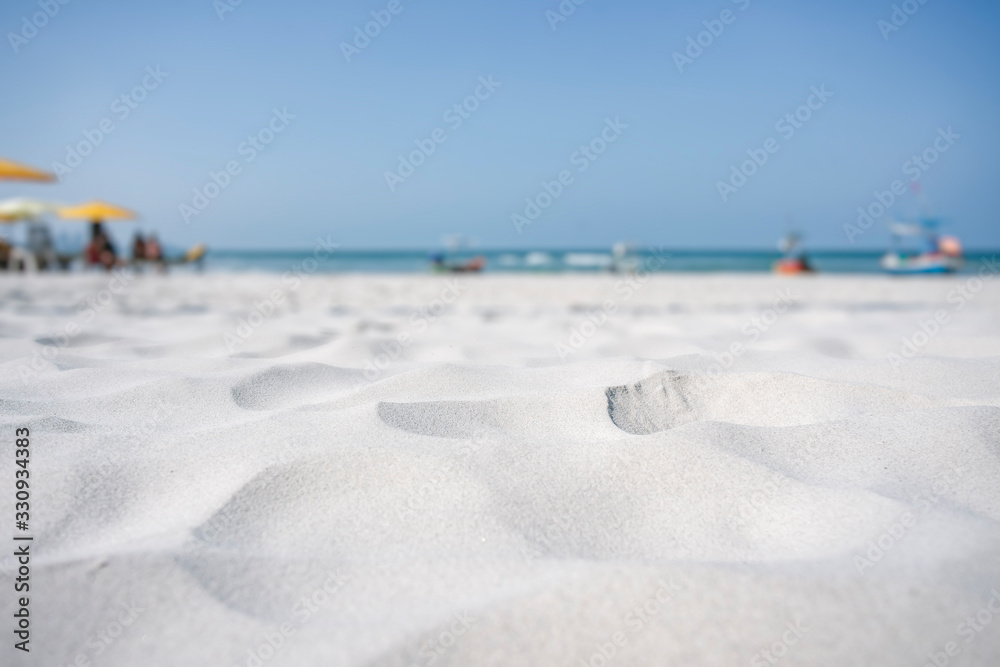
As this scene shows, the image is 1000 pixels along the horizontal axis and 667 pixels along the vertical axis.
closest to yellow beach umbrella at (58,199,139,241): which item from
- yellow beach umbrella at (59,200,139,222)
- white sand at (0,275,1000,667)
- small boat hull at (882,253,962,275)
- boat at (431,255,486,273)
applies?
yellow beach umbrella at (59,200,139,222)

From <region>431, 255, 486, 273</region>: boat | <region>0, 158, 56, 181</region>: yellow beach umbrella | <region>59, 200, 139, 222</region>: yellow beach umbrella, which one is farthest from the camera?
<region>431, 255, 486, 273</region>: boat

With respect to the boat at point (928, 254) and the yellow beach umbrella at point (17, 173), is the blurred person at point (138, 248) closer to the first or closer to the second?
the yellow beach umbrella at point (17, 173)

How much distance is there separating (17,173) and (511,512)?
30.0 ft

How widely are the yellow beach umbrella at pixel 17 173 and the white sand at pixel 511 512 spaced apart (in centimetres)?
751

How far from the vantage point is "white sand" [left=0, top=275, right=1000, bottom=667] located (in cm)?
71

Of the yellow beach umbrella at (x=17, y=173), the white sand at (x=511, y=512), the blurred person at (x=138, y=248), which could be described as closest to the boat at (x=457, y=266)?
the blurred person at (x=138, y=248)

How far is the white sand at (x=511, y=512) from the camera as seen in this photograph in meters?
0.71

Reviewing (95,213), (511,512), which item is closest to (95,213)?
(95,213)

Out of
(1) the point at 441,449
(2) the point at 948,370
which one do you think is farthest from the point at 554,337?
(1) the point at 441,449

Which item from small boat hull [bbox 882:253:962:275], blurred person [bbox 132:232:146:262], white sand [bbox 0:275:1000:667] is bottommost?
blurred person [bbox 132:232:146:262]

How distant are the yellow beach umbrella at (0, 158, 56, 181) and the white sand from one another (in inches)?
296

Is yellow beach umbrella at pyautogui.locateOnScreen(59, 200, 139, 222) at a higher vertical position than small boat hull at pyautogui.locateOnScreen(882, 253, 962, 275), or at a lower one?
lower

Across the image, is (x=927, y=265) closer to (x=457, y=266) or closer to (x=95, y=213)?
(x=457, y=266)

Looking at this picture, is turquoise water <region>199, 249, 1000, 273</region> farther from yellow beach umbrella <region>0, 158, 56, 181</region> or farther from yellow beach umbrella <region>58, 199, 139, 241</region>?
yellow beach umbrella <region>0, 158, 56, 181</region>
